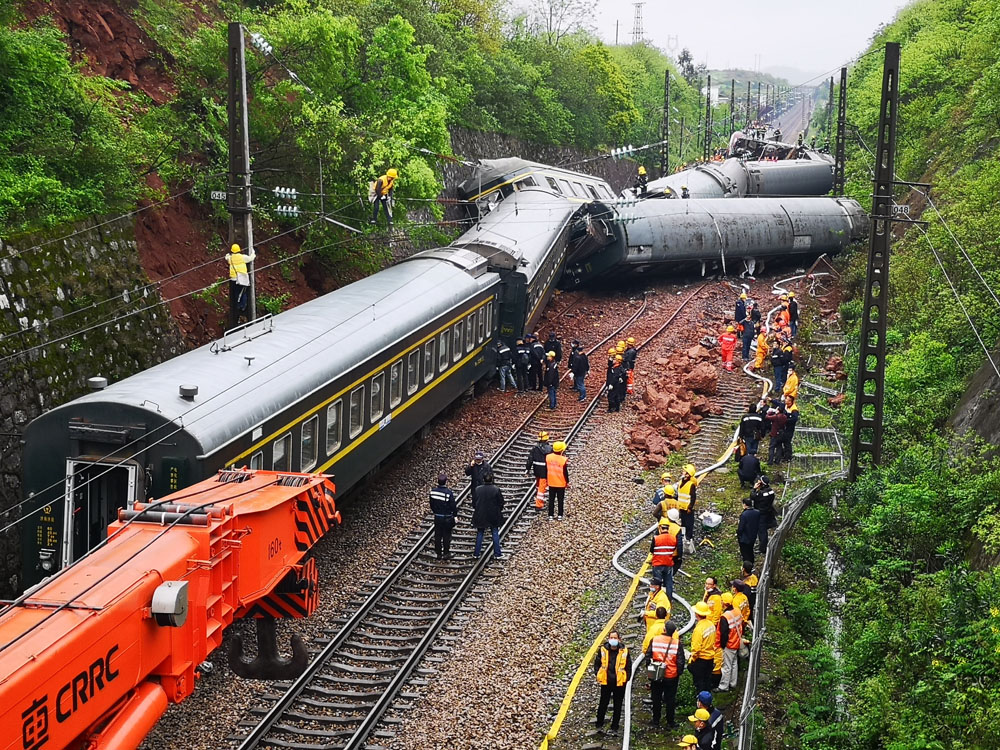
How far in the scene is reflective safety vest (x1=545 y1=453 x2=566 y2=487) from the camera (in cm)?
1633

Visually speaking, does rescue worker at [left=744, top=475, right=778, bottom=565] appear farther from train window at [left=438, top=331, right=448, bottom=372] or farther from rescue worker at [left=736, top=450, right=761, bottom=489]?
train window at [left=438, top=331, right=448, bottom=372]

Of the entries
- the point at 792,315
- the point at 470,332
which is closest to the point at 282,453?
the point at 470,332

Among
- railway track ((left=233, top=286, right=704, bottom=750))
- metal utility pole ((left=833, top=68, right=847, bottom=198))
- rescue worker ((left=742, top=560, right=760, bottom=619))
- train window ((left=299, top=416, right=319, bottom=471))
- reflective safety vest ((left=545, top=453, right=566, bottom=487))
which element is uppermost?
metal utility pole ((left=833, top=68, right=847, bottom=198))

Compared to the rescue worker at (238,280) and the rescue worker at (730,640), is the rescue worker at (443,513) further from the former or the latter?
the rescue worker at (238,280)

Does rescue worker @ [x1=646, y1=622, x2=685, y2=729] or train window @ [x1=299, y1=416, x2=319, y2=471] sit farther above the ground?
train window @ [x1=299, y1=416, x2=319, y2=471]

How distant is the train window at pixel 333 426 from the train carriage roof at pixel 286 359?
0.50m

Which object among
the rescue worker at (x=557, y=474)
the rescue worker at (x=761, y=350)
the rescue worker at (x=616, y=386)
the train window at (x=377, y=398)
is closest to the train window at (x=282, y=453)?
the train window at (x=377, y=398)

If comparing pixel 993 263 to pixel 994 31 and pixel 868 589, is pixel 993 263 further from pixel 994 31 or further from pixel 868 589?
pixel 994 31

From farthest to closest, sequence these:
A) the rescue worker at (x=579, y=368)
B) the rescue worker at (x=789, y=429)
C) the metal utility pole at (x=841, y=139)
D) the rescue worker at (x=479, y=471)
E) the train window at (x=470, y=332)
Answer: the metal utility pole at (x=841, y=139) < the rescue worker at (x=579, y=368) < the train window at (x=470, y=332) < the rescue worker at (x=789, y=429) < the rescue worker at (x=479, y=471)

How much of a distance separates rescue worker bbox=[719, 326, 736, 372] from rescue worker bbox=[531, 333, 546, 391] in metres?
4.32

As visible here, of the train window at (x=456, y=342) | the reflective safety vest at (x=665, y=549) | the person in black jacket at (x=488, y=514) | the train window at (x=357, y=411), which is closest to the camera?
the reflective safety vest at (x=665, y=549)

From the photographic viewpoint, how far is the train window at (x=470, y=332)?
20828 mm

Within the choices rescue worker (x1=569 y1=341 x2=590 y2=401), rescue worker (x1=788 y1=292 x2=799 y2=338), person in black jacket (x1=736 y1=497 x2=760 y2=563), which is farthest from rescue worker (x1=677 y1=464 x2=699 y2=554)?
rescue worker (x1=788 y1=292 x2=799 y2=338)

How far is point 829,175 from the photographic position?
47.2 meters
